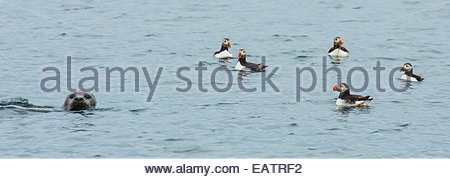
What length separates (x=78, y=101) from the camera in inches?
690

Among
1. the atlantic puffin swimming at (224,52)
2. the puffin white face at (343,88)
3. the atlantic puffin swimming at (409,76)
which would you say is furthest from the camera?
the atlantic puffin swimming at (224,52)

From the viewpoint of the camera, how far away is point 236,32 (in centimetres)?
3109

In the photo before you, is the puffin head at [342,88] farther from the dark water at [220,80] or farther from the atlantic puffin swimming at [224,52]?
the atlantic puffin swimming at [224,52]

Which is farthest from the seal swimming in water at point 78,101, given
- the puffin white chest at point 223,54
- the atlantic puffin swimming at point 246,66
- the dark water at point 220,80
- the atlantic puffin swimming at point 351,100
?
the puffin white chest at point 223,54

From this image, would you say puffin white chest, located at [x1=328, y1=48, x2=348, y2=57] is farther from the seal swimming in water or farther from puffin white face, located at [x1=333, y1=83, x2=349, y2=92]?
the seal swimming in water


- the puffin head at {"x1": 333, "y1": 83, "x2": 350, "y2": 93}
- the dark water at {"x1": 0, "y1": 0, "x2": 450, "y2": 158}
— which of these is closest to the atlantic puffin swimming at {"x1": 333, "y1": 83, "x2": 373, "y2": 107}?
the puffin head at {"x1": 333, "y1": 83, "x2": 350, "y2": 93}

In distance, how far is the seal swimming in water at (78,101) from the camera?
691 inches

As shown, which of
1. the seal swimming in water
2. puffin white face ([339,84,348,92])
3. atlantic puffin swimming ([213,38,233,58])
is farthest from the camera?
atlantic puffin swimming ([213,38,233,58])

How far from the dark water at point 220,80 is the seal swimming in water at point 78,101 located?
10.9 inches

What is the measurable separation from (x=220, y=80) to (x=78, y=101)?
5.77 m

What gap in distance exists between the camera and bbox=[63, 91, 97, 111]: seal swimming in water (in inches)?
691

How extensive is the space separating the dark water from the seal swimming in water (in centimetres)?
28

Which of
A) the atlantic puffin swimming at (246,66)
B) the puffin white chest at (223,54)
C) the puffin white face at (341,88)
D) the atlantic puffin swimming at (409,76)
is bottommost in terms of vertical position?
the puffin white face at (341,88)
